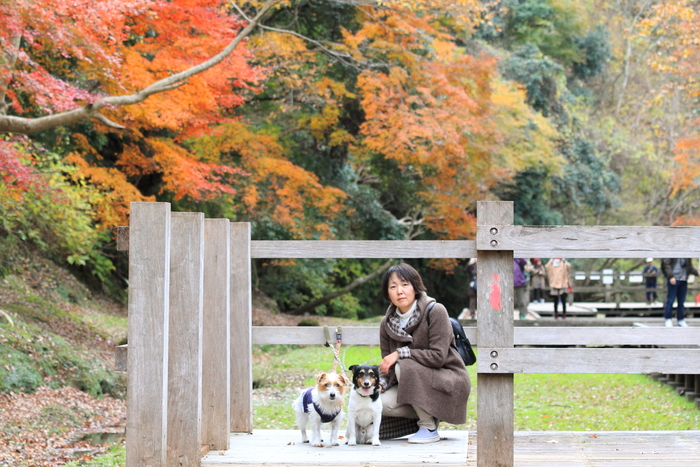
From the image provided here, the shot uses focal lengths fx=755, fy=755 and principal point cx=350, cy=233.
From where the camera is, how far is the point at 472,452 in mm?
4461

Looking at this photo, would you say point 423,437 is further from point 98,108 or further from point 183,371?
point 98,108

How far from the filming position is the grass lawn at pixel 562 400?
807cm

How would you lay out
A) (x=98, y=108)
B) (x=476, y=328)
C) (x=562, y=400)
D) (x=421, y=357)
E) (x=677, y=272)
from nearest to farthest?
(x=476, y=328) → (x=421, y=357) → (x=98, y=108) → (x=562, y=400) → (x=677, y=272)

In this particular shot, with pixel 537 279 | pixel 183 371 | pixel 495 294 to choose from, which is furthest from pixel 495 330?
pixel 537 279

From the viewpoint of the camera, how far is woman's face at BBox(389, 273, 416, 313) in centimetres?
448

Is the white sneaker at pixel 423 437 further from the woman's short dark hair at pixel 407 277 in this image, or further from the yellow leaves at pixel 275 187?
the yellow leaves at pixel 275 187

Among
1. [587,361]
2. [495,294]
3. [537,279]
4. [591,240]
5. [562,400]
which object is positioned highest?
[591,240]

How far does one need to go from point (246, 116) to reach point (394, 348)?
1368 cm

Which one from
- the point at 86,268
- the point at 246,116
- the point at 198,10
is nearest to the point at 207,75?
the point at 198,10

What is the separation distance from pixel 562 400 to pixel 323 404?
251 inches

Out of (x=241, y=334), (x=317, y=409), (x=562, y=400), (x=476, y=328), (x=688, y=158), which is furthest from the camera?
(x=688, y=158)

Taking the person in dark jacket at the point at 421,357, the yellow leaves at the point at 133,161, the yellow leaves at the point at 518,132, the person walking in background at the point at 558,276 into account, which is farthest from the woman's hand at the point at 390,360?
the yellow leaves at the point at 518,132

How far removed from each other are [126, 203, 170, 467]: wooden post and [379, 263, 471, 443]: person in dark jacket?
1.33m

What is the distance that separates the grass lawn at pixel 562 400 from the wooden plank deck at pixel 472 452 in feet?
5.56
